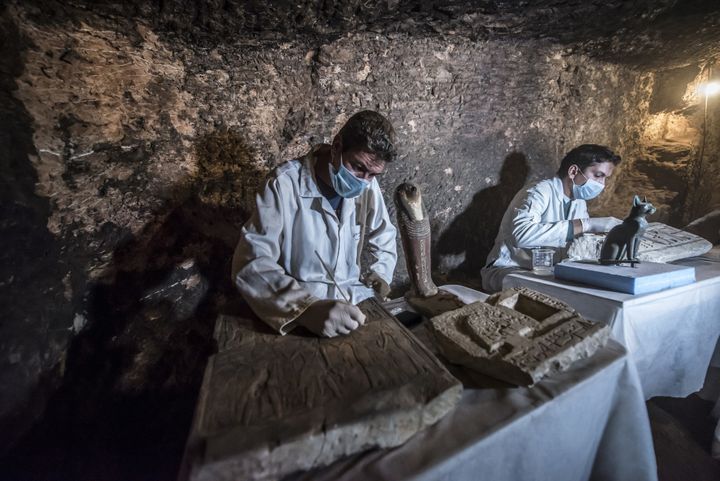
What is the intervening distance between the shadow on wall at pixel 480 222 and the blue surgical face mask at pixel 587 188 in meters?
0.64

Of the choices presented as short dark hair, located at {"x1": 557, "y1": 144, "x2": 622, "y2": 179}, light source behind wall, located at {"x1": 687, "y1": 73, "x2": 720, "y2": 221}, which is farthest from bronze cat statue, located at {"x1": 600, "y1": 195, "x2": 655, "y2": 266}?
light source behind wall, located at {"x1": 687, "y1": 73, "x2": 720, "y2": 221}

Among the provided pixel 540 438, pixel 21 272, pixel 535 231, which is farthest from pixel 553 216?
pixel 21 272

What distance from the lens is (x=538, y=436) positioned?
83 cm

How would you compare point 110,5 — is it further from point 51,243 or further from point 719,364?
point 719,364

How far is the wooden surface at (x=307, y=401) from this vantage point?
633 mm

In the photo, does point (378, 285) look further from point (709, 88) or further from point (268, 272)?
point (709, 88)

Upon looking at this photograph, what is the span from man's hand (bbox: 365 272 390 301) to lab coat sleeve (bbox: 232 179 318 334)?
0.58 meters

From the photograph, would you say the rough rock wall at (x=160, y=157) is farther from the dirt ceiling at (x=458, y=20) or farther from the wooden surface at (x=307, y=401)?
the wooden surface at (x=307, y=401)

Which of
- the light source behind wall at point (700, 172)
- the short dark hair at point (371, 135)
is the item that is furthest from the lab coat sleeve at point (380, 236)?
the light source behind wall at point (700, 172)

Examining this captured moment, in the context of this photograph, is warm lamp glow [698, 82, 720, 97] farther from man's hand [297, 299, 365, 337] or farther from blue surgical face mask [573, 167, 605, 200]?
man's hand [297, 299, 365, 337]

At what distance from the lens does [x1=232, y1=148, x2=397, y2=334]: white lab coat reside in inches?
49.4

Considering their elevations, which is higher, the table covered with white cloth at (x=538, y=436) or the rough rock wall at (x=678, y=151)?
the rough rock wall at (x=678, y=151)

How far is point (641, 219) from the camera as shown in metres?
1.65

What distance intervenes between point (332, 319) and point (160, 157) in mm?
1739
